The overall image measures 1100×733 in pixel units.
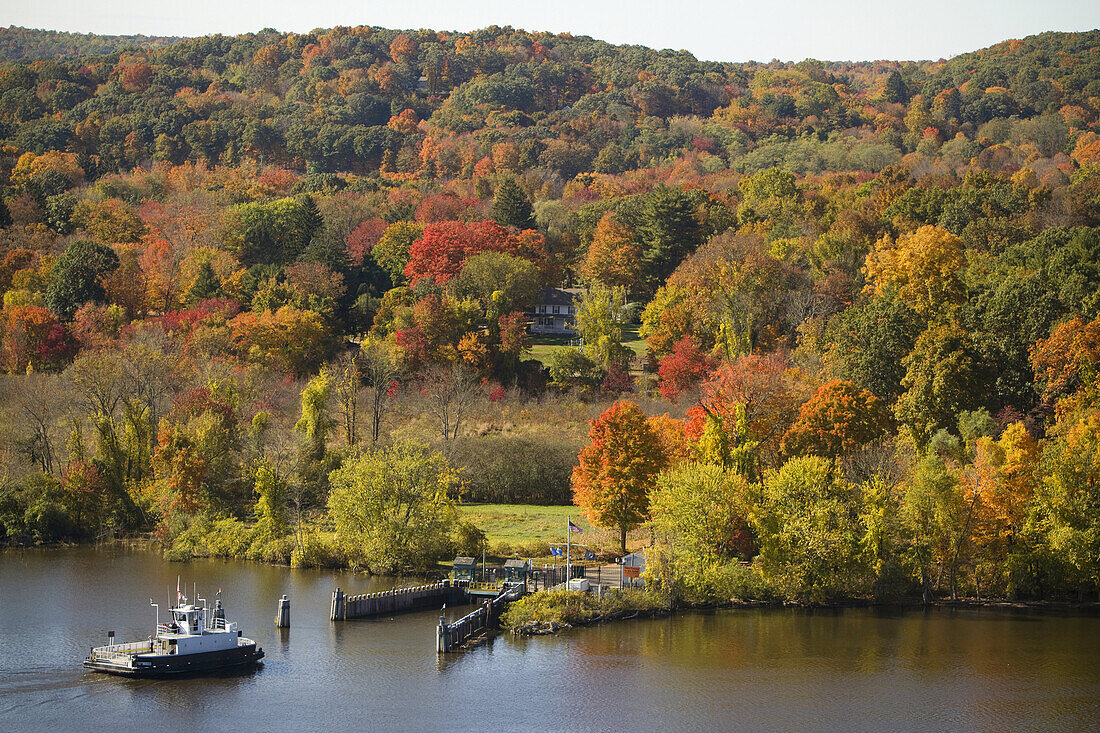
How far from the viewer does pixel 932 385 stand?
215ft

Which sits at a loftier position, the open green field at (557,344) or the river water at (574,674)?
the open green field at (557,344)

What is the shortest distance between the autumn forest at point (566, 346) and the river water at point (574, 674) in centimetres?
462

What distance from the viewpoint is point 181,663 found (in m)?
42.0

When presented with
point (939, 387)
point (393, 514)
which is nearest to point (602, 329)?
point (939, 387)

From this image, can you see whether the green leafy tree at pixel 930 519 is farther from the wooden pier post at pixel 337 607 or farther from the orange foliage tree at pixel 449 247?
the orange foliage tree at pixel 449 247

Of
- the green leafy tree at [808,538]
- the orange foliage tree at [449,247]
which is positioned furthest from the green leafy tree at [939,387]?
the orange foliage tree at [449,247]

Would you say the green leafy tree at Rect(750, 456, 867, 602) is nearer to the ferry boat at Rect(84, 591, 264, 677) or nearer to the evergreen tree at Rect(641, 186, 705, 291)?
the ferry boat at Rect(84, 591, 264, 677)

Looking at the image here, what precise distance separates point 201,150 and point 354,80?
35033mm

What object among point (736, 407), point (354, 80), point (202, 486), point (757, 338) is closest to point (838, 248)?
point (757, 338)

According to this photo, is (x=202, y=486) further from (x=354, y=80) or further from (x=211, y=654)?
(x=354, y=80)

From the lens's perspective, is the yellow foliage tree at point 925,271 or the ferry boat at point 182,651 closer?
the ferry boat at point 182,651

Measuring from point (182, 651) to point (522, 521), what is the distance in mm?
26238

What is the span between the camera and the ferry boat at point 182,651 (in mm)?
41406

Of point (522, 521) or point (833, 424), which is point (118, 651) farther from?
point (833, 424)
